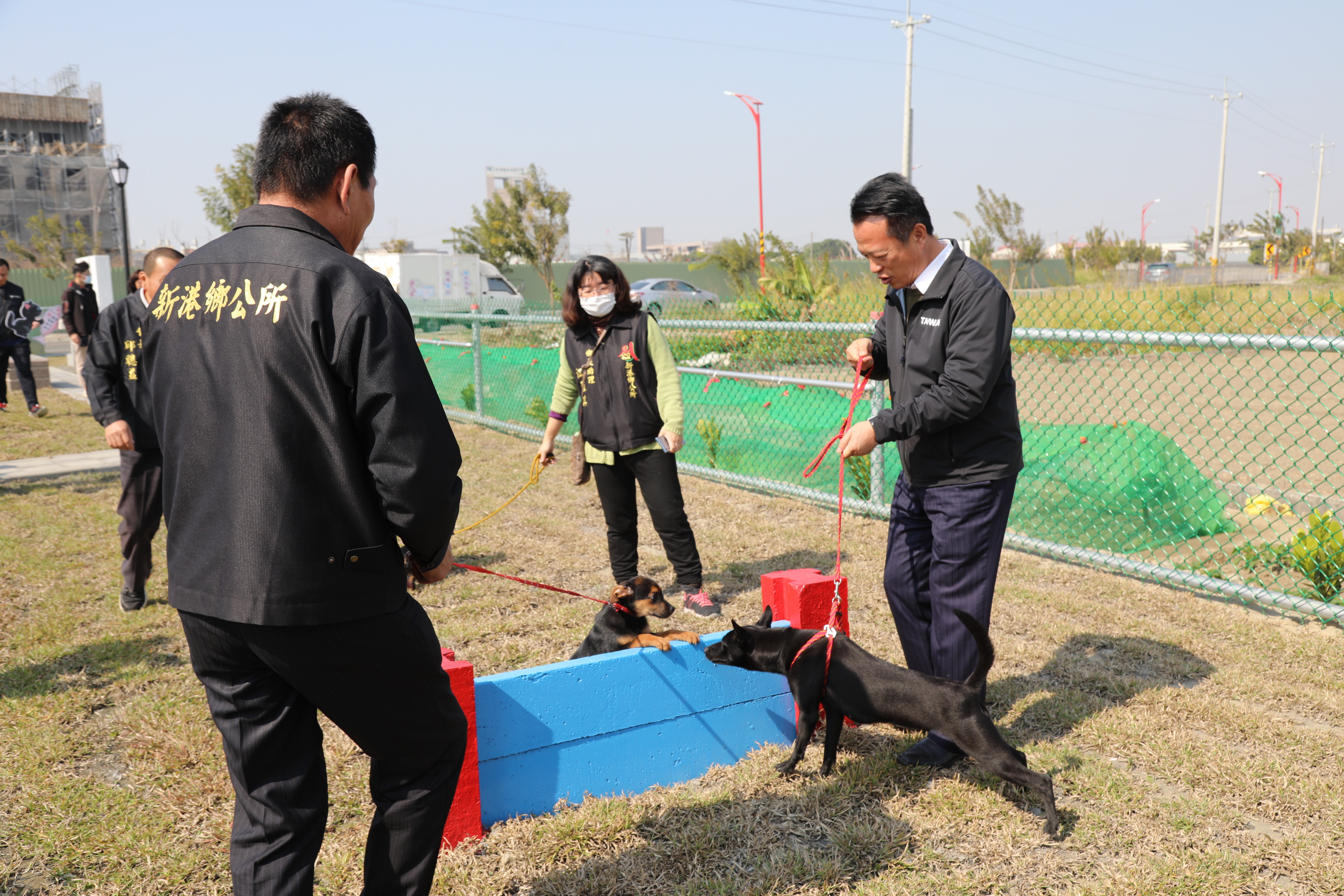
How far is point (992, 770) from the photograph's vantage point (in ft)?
8.27

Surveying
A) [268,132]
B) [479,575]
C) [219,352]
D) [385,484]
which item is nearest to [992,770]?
[385,484]

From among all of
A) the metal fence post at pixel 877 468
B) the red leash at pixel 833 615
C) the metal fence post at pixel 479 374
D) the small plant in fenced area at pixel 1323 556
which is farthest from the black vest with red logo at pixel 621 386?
the metal fence post at pixel 479 374

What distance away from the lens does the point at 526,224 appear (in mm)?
33531

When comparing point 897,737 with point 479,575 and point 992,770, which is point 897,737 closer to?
point 992,770

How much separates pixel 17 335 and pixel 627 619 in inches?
407

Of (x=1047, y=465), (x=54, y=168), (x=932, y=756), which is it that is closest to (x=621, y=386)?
(x=932, y=756)

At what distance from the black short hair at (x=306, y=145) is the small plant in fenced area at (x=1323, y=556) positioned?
179 inches

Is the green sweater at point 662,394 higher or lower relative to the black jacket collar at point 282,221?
lower

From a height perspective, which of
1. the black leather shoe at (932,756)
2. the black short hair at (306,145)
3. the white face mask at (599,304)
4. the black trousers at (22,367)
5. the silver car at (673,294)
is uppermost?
the silver car at (673,294)

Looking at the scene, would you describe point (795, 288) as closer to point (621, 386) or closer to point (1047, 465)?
point (1047, 465)

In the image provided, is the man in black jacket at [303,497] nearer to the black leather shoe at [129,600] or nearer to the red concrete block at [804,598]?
the red concrete block at [804,598]

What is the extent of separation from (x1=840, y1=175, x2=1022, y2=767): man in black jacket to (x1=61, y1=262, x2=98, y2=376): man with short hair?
1177 cm

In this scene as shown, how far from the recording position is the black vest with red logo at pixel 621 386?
422cm

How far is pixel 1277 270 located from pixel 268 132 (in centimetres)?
4219
